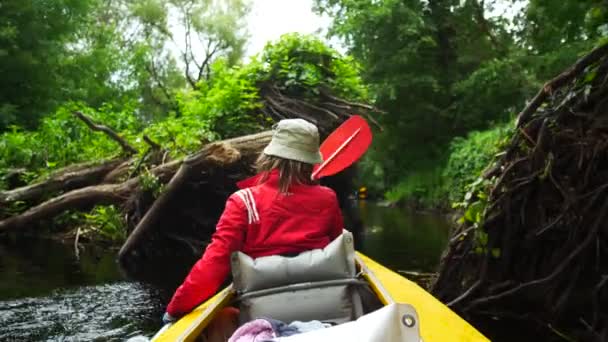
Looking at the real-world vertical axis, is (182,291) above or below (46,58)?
below

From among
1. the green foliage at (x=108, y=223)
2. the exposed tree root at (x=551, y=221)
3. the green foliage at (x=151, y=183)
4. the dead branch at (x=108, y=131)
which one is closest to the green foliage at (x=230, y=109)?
the dead branch at (x=108, y=131)

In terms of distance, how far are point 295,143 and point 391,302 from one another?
95 centimetres

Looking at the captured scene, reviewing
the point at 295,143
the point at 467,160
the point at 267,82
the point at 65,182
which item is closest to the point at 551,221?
the point at 295,143

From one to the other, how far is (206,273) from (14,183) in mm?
10734

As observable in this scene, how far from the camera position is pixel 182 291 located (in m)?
2.86

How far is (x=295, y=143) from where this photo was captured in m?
3.05

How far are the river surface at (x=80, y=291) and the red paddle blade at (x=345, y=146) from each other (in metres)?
2.08

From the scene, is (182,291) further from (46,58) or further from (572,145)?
(46,58)

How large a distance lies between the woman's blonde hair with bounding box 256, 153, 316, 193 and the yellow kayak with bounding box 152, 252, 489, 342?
611mm

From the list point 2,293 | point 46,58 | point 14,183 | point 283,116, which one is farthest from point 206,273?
point 46,58

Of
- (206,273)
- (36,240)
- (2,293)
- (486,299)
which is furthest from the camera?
(36,240)

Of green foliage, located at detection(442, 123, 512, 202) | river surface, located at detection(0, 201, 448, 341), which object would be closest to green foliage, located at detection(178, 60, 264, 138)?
river surface, located at detection(0, 201, 448, 341)

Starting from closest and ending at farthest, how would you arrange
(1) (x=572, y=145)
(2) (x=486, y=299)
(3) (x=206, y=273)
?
(3) (x=206, y=273) < (1) (x=572, y=145) < (2) (x=486, y=299)

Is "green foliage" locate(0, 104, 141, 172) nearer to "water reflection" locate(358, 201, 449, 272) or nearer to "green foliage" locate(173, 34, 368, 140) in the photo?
"green foliage" locate(173, 34, 368, 140)
